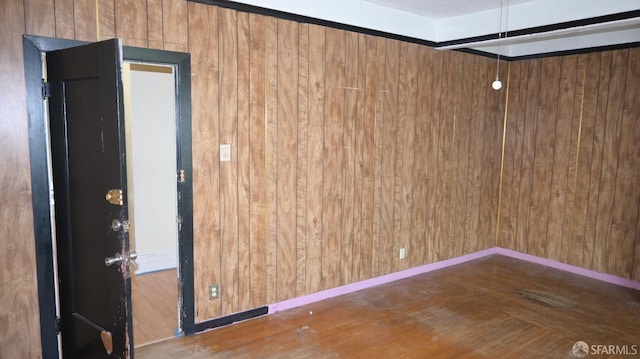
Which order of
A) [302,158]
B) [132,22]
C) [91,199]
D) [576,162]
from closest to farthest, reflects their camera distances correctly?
[91,199] → [132,22] → [302,158] → [576,162]

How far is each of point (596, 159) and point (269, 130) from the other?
359 centimetres

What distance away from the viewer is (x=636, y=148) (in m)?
4.52

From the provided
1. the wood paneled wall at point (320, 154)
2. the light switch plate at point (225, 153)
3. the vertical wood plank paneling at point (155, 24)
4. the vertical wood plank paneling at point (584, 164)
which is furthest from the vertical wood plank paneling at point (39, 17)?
the vertical wood plank paneling at point (584, 164)

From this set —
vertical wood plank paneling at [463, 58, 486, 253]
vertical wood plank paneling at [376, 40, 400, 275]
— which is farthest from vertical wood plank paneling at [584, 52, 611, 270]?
vertical wood plank paneling at [376, 40, 400, 275]

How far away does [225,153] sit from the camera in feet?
11.1

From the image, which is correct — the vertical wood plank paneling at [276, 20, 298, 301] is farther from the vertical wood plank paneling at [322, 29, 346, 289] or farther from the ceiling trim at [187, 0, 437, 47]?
the vertical wood plank paneling at [322, 29, 346, 289]

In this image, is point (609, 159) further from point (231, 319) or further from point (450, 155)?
point (231, 319)

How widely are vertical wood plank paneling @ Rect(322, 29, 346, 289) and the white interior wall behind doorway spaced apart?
178 cm

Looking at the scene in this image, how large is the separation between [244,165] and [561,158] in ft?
12.1

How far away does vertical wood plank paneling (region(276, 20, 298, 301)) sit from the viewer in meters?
3.61

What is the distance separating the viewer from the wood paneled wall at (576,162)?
458 centimetres

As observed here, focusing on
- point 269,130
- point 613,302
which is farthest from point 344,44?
point 613,302

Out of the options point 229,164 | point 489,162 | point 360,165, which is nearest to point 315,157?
point 360,165

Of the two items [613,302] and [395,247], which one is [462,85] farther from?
[613,302]
